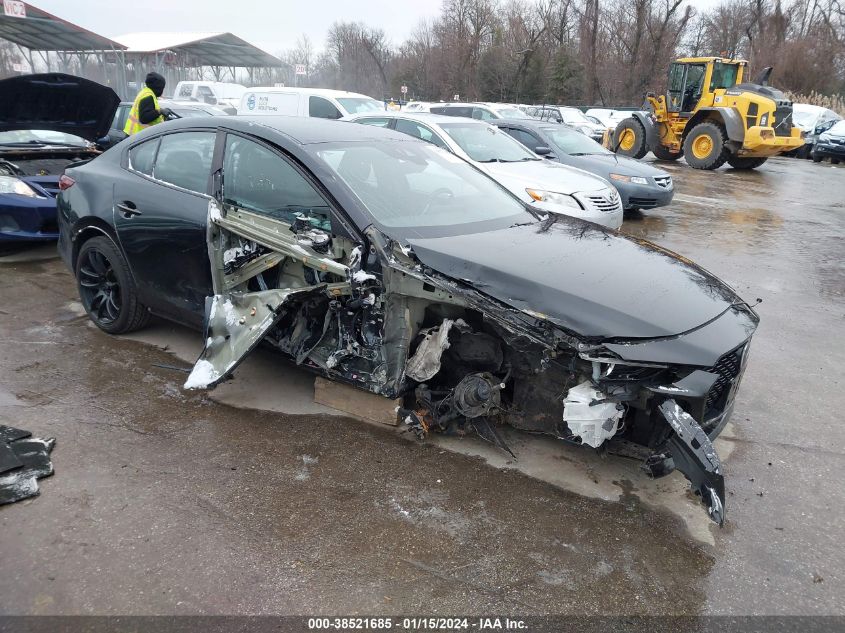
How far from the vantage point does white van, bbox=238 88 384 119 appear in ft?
39.8

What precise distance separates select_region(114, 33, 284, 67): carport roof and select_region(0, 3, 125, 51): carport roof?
3.36 meters

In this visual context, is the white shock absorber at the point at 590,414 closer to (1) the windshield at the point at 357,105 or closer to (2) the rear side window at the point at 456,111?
(1) the windshield at the point at 357,105

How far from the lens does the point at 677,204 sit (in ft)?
40.0

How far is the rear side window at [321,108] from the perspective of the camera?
12.1 m

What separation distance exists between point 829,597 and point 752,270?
569 centimetres

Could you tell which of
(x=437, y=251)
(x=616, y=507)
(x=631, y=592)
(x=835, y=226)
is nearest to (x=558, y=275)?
(x=437, y=251)

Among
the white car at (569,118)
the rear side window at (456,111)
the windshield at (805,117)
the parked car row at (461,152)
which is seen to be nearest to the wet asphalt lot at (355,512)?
the parked car row at (461,152)

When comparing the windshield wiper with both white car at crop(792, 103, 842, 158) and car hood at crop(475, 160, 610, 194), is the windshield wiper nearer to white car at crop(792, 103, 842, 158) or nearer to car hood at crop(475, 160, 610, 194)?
car hood at crop(475, 160, 610, 194)

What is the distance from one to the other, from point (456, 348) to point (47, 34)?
30595mm

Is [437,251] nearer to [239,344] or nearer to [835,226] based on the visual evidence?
[239,344]

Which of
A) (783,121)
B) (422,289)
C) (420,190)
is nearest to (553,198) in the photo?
(420,190)

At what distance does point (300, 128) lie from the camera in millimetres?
3973

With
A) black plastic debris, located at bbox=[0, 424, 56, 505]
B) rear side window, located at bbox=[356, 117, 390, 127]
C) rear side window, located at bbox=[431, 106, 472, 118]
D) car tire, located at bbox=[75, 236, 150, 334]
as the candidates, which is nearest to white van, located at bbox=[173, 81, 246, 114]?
rear side window, located at bbox=[431, 106, 472, 118]

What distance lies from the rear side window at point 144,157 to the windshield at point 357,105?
25.9 feet
